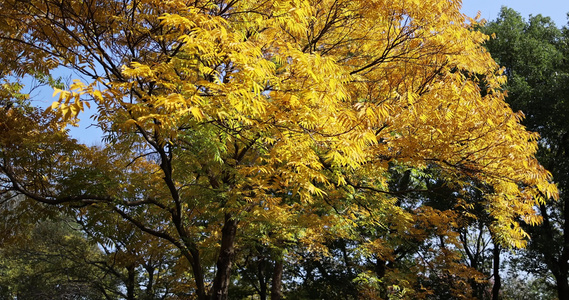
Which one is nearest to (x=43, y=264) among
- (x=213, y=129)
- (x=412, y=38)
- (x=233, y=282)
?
(x=233, y=282)

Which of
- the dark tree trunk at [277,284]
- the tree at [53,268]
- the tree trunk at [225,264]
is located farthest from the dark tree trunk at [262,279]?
the tree trunk at [225,264]

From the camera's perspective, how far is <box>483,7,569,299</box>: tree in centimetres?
1295

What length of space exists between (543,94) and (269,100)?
12430mm

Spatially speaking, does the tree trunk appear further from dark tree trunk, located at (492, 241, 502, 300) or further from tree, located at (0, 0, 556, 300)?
dark tree trunk, located at (492, 241, 502, 300)

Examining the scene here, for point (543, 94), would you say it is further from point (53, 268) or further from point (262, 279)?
point (53, 268)

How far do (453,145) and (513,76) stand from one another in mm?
10587

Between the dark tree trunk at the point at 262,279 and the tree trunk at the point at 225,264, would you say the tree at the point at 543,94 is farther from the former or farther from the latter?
the tree trunk at the point at 225,264

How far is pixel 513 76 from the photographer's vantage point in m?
13.8

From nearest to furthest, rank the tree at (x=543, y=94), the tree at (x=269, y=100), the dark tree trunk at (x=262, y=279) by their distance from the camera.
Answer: the tree at (x=269, y=100), the tree at (x=543, y=94), the dark tree trunk at (x=262, y=279)

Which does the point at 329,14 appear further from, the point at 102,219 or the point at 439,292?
the point at 439,292

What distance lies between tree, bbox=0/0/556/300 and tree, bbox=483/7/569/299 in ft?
26.1

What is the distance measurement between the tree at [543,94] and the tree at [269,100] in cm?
795

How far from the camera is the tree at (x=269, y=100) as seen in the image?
147 inches

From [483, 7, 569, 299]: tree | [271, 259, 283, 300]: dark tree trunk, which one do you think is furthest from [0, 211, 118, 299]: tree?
[483, 7, 569, 299]: tree
